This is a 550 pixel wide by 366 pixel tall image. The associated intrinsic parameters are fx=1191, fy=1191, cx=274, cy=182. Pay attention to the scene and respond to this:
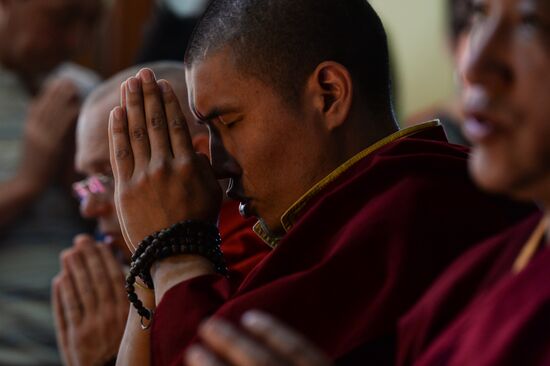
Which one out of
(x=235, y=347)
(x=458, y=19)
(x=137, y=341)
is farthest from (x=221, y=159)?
(x=458, y=19)

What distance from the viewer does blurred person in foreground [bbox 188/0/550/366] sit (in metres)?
1.08

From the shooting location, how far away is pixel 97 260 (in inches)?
86.0

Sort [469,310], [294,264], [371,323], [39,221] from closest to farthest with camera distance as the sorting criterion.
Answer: [469,310] < [371,323] < [294,264] < [39,221]

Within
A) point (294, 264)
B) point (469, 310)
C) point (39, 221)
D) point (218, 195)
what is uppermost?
point (39, 221)

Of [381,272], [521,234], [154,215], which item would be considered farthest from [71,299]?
[521,234]

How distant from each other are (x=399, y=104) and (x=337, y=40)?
253cm

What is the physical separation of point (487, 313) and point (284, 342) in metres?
0.19

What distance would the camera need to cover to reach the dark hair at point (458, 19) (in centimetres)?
277

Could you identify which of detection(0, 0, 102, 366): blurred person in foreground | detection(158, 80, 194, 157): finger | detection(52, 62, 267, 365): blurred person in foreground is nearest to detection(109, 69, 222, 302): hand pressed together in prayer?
detection(158, 80, 194, 157): finger

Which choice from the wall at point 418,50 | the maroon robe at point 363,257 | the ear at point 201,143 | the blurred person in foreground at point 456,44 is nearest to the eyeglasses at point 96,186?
the ear at point 201,143

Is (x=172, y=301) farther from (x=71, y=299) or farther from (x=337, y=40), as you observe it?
(x=71, y=299)

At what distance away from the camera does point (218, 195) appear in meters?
1.67

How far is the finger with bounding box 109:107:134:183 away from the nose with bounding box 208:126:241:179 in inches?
5.4

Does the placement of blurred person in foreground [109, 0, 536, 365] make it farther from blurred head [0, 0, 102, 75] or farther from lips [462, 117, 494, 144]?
blurred head [0, 0, 102, 75]
